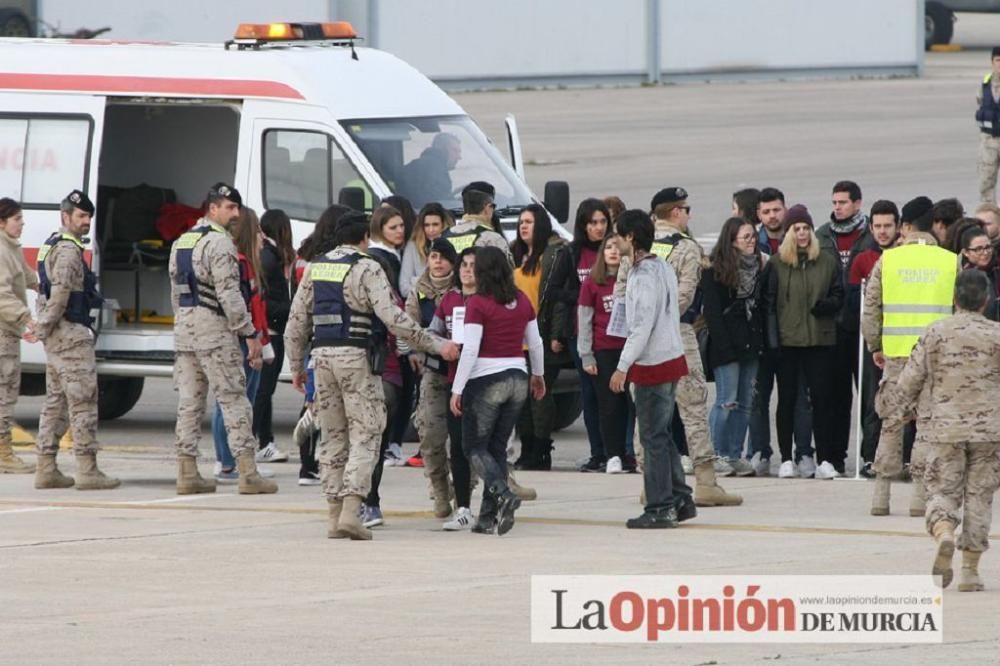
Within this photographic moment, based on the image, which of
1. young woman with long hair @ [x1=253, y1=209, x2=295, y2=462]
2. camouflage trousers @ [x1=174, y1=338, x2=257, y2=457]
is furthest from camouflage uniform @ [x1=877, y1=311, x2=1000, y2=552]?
young woman with long hair @ [x1=253, y1=209, x2=295, y2=462]

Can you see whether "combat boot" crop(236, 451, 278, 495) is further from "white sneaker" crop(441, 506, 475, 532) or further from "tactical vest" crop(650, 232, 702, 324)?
"tactical vest" crop(650, 232, 702, 324)

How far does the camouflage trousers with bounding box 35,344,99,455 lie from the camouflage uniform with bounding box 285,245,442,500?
2.36 metres

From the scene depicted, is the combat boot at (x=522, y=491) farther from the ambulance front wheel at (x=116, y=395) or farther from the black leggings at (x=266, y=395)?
the ambulance front wheel at (x=116, y=395)

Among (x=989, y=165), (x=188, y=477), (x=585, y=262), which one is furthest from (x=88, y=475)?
(x=989, y=165)

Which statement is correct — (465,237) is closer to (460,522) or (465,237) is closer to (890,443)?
(460,522)

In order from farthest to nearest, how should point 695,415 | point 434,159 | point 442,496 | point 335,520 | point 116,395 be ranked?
point 116,395, point 434,159, point 695,415, point 442,496, point 335,520

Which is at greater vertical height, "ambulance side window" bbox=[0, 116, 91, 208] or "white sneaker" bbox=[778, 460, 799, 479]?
"ambulance side window" bbox=[0, 116, 91, 208]

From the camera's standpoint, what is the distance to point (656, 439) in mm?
11773

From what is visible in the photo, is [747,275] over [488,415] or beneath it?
over

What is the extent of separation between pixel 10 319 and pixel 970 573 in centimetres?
718

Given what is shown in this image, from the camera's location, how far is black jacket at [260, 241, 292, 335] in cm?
1441

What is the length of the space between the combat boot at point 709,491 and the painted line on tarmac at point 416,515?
0.65 m

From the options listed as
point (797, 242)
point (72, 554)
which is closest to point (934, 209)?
point (797, 242)

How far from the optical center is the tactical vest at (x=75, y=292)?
44.0 ft
